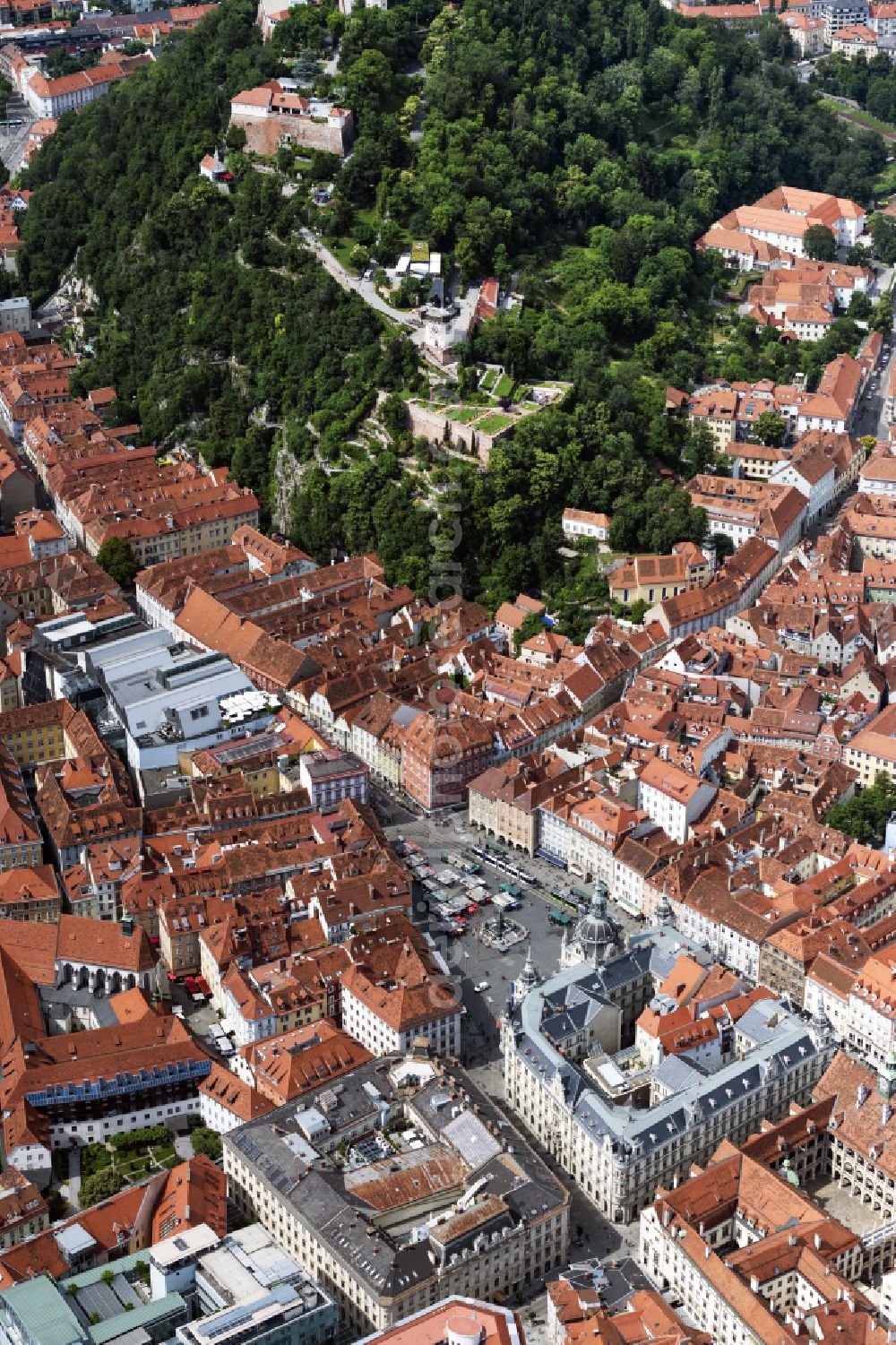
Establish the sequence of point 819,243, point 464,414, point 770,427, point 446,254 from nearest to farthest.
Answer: point 464,414 → point 770,427 → point 446,254 → point 819,243

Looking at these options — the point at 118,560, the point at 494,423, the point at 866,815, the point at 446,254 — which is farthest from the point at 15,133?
the point at 866,815

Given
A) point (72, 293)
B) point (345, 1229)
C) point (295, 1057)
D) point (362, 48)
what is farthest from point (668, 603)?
point (72, 293)

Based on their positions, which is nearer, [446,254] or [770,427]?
[770,427]

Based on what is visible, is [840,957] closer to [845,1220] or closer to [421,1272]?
[845,1220]

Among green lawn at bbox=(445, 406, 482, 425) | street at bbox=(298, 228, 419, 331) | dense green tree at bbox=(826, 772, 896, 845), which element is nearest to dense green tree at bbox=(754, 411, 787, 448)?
green lawn at bbox=(445, 406, 482, 425)

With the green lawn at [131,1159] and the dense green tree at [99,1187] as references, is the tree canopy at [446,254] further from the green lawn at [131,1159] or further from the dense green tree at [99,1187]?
the dense green tree at [99,1187]

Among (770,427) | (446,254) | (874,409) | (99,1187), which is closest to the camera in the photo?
(99,1187)

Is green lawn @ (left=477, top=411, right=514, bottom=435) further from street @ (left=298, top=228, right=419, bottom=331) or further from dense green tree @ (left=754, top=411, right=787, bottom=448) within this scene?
dense green tree @ (left=754, top=411, right=787, bottom=448)

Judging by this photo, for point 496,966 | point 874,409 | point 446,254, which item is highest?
point 446,254

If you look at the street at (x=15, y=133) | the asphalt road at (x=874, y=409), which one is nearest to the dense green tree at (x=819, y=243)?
the asphalt road at (x=874, y=409)

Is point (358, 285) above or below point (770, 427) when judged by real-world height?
above

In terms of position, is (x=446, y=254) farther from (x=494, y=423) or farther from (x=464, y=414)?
(x=494, y=423)

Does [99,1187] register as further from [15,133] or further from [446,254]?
[15,133]
